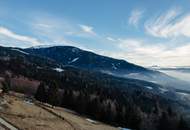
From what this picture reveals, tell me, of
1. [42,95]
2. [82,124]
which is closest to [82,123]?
[82,124]

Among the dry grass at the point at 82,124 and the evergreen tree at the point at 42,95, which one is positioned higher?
the evergreen tree at the point at 42,95

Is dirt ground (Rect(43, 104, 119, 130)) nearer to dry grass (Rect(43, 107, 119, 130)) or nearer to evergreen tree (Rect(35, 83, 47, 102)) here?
dry grass (Rect(43, 107, 119, 130))

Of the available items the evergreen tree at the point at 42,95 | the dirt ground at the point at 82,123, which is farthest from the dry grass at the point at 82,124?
the evergreen tree at the point at 42,95

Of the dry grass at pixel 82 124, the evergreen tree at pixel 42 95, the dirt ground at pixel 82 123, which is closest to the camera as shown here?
the dry grass at pixel 82 124

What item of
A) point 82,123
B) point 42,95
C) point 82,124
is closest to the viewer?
point 82,124

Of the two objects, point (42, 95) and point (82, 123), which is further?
point (42, 95)

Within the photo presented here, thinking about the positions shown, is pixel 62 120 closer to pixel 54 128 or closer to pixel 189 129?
pixel 54 128

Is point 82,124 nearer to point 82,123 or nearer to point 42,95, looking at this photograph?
point 82,123

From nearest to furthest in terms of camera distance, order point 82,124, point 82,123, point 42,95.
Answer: point 82,124, point 82,123, point 42,95

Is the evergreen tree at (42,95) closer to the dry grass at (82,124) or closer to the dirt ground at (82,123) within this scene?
the dirt ground at (82,123)

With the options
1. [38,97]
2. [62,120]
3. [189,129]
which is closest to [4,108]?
[62,120]

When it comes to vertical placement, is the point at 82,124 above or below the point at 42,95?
below

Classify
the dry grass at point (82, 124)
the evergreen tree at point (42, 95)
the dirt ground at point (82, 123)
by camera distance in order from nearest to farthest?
the dry grass at point (82, 124) → the dirt ground at point (82, 123) → the evergreen tree at point (42, 95)

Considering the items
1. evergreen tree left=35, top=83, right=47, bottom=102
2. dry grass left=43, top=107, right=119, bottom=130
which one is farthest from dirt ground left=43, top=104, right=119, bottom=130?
evergreen tree left=35, top=83, right=47, bottom=102
